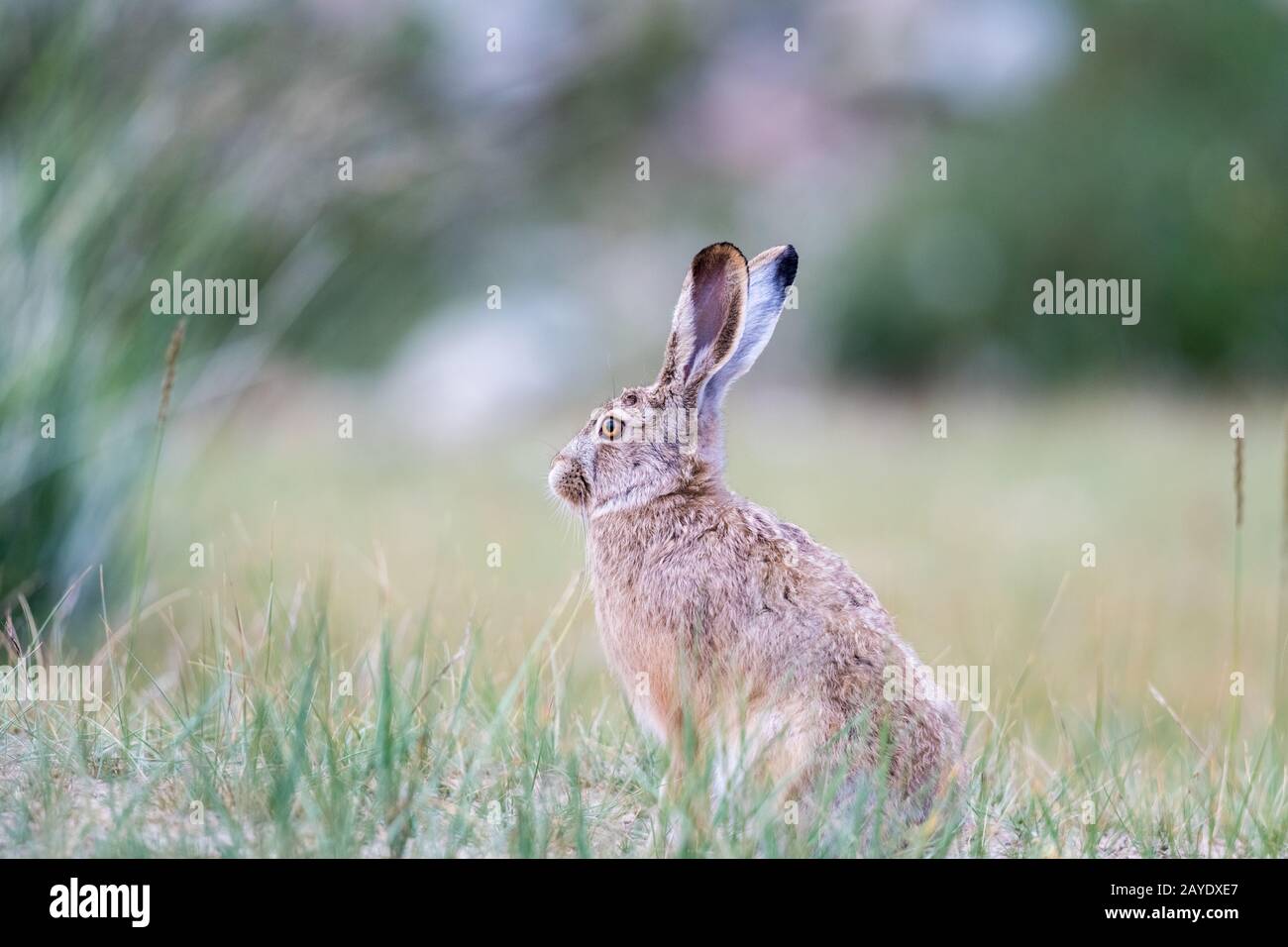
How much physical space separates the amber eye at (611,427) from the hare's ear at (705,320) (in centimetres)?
16

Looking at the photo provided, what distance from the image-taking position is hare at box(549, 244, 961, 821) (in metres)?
3.34

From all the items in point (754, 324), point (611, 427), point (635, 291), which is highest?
point (635, 291)

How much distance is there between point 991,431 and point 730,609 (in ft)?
31.8

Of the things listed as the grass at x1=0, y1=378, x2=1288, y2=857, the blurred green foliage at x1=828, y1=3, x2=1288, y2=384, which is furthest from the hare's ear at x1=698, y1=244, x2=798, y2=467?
the blurred green foliage at x1=828, y1=3, x2=1288, y2=384

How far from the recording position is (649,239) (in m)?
17.4

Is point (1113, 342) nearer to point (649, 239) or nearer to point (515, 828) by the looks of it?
point (649, 239)

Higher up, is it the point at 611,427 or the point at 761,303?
the point at 761,303

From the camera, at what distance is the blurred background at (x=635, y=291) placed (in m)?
5.71

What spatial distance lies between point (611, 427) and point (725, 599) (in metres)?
0.71

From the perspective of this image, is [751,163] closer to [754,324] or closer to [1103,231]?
[1103,231]

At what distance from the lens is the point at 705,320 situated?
3.88m

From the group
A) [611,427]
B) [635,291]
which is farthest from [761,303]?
[635,291]

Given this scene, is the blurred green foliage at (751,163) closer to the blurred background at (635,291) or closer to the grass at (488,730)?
the blurred background at (635,291)
